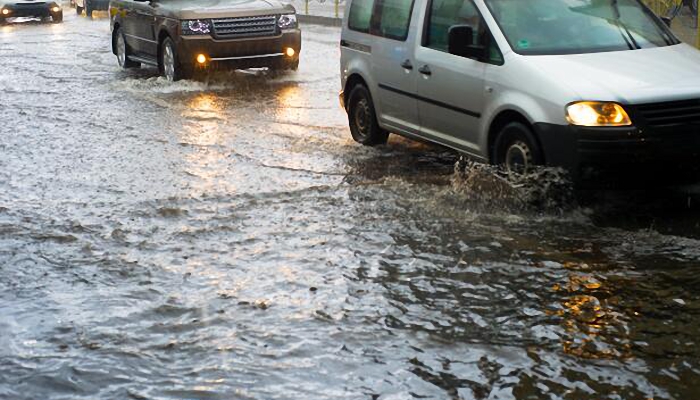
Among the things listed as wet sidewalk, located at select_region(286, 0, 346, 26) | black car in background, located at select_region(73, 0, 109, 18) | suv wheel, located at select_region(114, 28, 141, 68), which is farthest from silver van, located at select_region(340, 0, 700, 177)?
black car in background, located at select_region(73, 0, 109, 18)

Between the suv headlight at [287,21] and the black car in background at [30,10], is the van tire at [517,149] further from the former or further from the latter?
the black car in background at [30,10]

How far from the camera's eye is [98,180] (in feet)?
31.9

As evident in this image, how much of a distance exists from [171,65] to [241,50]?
110 cm

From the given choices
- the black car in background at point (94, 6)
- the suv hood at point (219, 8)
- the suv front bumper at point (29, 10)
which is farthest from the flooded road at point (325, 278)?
the black car in background at point (94, 6)

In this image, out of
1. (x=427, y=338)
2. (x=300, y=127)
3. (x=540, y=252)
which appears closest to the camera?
(x=427, y=338)

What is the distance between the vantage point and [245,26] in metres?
16.8

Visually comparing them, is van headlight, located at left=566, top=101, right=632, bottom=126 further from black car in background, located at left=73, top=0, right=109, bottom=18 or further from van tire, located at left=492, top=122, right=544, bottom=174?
black car in background, located at left=73, top=0, right=109, bottom=18

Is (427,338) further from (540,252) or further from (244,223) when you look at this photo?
(244,223)

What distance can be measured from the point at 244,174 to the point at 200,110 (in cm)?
449

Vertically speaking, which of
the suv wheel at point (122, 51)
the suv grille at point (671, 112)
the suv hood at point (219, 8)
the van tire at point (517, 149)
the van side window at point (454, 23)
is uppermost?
the van side window at point (454, 23)

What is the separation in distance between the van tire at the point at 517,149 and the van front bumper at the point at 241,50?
28.7ft

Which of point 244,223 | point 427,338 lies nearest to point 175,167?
point 244,223

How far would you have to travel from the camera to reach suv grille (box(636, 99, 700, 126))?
25.0 ft

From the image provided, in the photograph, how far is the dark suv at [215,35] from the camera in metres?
16.5
